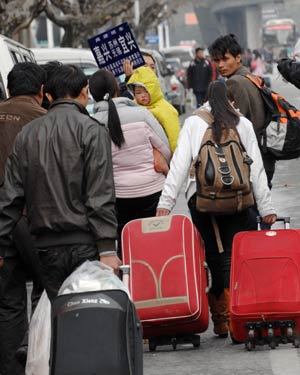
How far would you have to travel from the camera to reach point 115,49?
17344 mm

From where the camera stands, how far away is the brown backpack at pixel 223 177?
860cm

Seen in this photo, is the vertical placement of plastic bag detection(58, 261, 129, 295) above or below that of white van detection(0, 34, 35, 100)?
above

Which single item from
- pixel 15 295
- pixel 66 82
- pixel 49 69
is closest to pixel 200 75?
pixel 49 69

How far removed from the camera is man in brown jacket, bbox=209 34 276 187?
9.66 m

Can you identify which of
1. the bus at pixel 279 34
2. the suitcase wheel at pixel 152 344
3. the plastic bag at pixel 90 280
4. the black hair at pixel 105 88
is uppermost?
the plastic bag at pixel 90 280

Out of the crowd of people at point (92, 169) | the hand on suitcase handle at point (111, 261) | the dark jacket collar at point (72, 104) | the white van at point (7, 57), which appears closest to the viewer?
the hand on suitcase handle at point (111, 261)

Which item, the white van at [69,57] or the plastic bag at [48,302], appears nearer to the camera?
the plastic bag at [48,302]

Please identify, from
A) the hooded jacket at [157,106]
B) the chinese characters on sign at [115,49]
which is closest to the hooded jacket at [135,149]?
the hooded jacket at [157,106]

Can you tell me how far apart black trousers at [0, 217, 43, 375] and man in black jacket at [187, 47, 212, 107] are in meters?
28.0

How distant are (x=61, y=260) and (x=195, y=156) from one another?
200cm

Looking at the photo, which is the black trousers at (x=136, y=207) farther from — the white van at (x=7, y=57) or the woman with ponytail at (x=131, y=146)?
the white van at (x=7, y=57)

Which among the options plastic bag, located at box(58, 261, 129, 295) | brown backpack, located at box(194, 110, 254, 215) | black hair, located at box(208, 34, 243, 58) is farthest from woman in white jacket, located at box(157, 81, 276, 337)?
plastic bag, located at box(58, 261, 129, 295)

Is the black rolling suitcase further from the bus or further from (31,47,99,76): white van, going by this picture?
the bus

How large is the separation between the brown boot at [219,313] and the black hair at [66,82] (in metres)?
2.22
